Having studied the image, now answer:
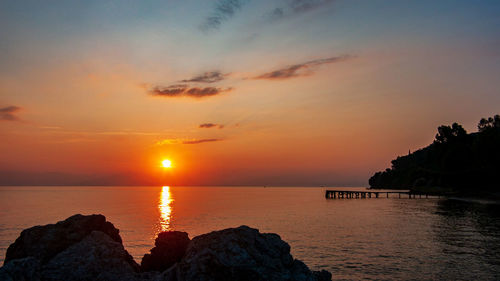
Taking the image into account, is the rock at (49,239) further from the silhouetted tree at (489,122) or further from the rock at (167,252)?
the silhouetted tree at (489,122)

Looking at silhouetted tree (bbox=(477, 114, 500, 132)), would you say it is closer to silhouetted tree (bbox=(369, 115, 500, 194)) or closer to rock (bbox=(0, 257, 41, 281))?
silhouetted tree (bbox=(369, 115, 500, 194))

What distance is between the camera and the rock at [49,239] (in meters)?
14.6

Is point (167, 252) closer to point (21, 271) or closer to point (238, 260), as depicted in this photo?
point (238, 260)

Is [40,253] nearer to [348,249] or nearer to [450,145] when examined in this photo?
[348,249]

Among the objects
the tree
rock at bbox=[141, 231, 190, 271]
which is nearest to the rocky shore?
rock at bbox=[141, 231, 190, 271]

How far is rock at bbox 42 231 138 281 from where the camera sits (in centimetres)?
1290

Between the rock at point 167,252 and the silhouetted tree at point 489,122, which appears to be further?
the silhouetted tree at point 489,122

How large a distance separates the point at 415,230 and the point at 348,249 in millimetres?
18764

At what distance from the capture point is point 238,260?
38.1 feet

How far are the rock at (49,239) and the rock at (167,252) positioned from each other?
3.07m

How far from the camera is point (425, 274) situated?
23812 mm

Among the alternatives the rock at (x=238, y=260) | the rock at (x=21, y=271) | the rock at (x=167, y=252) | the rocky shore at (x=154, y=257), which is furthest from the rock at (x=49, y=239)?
the rock at (x=238, y=260)

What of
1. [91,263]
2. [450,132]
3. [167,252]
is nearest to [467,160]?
[450,132]

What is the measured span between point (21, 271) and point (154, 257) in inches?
227
